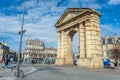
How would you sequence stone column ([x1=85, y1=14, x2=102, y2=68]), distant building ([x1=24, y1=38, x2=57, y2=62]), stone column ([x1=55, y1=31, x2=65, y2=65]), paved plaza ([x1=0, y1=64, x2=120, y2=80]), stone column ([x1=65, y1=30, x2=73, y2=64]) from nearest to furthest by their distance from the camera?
paved plaza ([x1=0, y1=64, x2=120, y2=80]) < stone column ([x1=85, y1=14, x2=102, y2=68]) < stone column ([x1=65, y1=30, x2=73, y2=64]) < stone column ([x1=55, y1=31, x2=65, y2=65]) < distant building ([x1=24, y1=38, x2=57, y2=62])

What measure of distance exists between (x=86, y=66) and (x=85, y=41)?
218 inches

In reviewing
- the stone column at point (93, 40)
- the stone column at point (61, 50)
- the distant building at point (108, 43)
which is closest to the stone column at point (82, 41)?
the stone column at point (93, 40)

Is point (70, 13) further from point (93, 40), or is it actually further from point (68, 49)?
point (93, 40)

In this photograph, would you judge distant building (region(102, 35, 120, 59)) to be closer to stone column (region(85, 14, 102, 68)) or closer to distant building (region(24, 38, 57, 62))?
stone column (region(85, 14, 102, 68))

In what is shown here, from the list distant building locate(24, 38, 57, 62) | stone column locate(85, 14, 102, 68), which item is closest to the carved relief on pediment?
stone column locate(85, 14, 102, 68)

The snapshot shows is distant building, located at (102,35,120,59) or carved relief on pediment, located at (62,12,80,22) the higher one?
carved relief on pediment, located at (62,12,80,22)

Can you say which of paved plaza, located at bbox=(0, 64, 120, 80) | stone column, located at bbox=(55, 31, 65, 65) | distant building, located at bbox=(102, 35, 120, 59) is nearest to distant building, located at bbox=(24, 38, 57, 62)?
distant building, located at bbox=(102, 35, 120, 59)

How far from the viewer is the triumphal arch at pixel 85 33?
33688 millimetres

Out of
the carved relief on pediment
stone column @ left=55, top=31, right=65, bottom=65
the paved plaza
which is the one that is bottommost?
the paved plaza

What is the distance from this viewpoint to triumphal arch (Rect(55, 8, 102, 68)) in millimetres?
33688

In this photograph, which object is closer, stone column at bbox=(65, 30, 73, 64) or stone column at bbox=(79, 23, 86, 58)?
stone column at bbox=(79, 23, 86, 58)

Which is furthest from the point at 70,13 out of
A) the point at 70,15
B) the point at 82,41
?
the point at 82,41

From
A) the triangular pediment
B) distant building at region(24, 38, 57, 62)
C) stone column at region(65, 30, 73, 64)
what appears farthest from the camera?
distant building at region(24, 38, 57, 62)

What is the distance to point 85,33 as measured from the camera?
35719mm
